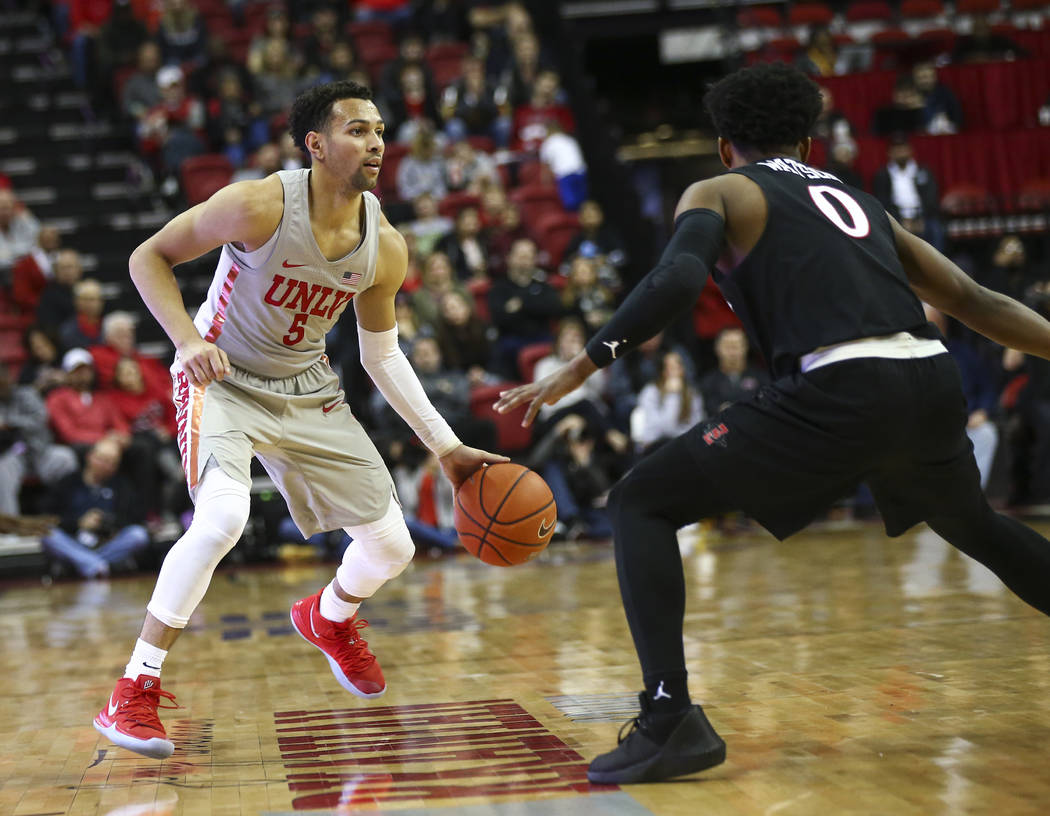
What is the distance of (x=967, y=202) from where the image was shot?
12.3 metres

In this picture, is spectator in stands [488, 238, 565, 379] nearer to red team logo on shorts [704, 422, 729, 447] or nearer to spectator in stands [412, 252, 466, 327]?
spectator in stands [412, 252, 466, 327]

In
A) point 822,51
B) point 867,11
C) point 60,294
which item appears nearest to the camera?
point 60,294

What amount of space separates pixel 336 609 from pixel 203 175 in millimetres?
8181

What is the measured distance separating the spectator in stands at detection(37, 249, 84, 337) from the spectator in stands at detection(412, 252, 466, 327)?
9.17ft

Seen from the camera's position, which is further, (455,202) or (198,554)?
(455,202)

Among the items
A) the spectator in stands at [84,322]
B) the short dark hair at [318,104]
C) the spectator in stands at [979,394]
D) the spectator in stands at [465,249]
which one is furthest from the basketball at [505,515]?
the spectator in stands at [465,249]

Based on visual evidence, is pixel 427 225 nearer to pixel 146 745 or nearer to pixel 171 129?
pixel 171 129

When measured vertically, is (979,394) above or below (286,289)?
below

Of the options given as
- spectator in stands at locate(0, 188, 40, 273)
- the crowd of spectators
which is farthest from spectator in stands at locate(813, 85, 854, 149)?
spectator in stands at locate(0, 188, 40, 273)

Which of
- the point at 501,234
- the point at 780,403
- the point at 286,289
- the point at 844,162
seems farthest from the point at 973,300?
the point at 844,162

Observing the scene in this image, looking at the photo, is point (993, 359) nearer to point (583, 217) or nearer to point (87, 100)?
point (583, 217)

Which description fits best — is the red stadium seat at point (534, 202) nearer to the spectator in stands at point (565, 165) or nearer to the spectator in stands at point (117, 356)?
the spectator in stands at point (565, 165)

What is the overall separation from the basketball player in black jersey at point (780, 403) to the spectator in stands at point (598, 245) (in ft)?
26.5

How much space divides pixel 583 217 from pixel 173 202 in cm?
377
